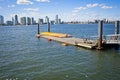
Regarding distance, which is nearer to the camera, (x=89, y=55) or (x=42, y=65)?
(x=42, y=65)

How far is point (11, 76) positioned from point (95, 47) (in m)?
20.2

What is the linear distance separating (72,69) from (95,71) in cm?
296

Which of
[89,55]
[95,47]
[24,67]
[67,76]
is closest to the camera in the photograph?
[67,76]

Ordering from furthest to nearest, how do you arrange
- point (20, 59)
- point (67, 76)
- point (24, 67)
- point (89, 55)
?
point (89, 55)
point (20, 59)
point (24, 67)
point (67, 76)

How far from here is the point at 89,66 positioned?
2691 cm

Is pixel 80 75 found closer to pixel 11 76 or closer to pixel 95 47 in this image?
pixel 11 76

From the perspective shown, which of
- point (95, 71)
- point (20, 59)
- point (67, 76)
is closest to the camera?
point (67, 76)

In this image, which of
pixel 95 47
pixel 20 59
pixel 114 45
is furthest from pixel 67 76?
pixel 114 45

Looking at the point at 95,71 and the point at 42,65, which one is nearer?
the point at 95,71

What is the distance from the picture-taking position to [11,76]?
892 inches

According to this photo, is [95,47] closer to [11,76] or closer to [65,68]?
[65,68]

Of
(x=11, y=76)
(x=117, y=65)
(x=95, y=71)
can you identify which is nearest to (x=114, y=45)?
(x=117, y=65)

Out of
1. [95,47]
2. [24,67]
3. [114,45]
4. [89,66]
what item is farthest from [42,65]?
[114,45]

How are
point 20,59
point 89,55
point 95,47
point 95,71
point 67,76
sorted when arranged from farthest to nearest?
point 95,47 → point 89,55 → point 20,59 → point 95,71 → point 67,76
